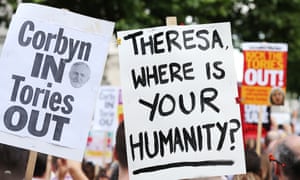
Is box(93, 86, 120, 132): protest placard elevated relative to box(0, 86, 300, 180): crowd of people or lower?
elevated

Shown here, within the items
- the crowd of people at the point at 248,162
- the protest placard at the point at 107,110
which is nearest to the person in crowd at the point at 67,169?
the crowd of people at the point at 248,162

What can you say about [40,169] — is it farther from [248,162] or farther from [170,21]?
[248,162]

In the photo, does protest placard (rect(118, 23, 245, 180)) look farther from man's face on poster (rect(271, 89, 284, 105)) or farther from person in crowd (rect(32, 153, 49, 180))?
man's face on poster (rect(271, 89, 284, 105))

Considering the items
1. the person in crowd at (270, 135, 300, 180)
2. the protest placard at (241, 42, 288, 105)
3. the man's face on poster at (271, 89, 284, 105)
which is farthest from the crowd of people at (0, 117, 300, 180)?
the man's face on poster at (271, 89, 284, 105)

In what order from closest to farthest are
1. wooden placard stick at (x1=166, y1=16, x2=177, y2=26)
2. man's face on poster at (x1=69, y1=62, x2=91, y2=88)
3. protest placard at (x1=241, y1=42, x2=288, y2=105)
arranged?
man's face on poster at (x1=69, y1=62, x2=91, y2=88) < wooden placard stick at (x1=166, y1=16, x2=177, y2=26) < protest placard at (x1=241, y1=42, x2=288, y2=105)

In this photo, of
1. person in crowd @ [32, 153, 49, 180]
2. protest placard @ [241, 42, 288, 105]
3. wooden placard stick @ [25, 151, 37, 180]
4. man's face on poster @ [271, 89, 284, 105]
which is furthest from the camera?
man's face on poster @ [271, 89, 284, 105]

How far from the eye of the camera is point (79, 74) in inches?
157

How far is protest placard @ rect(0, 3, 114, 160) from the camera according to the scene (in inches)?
153

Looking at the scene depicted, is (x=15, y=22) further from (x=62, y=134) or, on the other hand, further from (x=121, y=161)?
(x=121, y=161)

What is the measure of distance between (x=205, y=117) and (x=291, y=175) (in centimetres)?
60

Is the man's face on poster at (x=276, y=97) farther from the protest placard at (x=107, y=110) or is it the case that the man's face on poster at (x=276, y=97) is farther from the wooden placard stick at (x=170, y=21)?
the wooden placard stick at (x=170, y=21)

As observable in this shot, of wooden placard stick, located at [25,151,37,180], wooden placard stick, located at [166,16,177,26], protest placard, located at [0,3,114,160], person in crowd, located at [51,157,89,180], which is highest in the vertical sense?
wooden placard stick, located at [166,16,177,26]

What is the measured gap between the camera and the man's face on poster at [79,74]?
3.97 meters

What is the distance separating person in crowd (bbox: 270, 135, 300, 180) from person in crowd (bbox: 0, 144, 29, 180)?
51.8 inches
